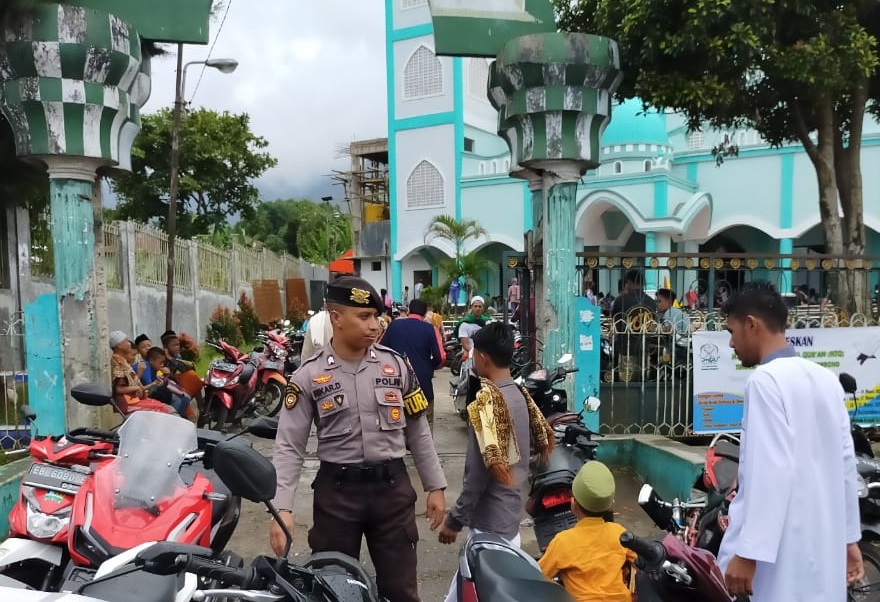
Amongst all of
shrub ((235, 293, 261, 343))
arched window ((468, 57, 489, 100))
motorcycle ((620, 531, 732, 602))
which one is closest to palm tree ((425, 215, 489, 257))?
arched window ((468, 57, 489, 100))

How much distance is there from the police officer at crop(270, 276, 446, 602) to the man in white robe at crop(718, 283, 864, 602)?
4.09 feet

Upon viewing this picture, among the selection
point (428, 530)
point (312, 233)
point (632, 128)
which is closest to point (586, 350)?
point (428, 530)

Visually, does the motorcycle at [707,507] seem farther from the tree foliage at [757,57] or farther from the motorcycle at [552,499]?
the tree foliage at [757,57]

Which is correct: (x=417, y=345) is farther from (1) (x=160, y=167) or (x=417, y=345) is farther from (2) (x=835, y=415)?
(1) (x=160, y=167)

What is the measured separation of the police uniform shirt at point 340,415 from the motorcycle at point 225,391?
16.6 feet

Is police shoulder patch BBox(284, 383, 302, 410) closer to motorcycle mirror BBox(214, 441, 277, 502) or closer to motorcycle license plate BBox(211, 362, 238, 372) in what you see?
motorcycle mirror BBox(214, 441, 277, 502)

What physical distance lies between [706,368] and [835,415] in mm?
3687

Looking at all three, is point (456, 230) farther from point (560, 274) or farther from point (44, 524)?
point (44, 524)

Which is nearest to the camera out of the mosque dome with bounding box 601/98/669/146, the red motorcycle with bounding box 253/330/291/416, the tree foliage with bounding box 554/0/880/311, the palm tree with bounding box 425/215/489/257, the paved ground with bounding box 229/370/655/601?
the paved ground with bounding box 229/370/655/601

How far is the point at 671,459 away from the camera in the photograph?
16.6ft

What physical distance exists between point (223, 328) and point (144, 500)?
12478 millimetres

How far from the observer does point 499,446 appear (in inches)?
105

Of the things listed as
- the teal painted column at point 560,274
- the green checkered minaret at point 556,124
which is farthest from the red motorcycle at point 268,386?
the green checkered minaret at point 556,124

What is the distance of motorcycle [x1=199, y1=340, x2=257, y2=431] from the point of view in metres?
7.35
